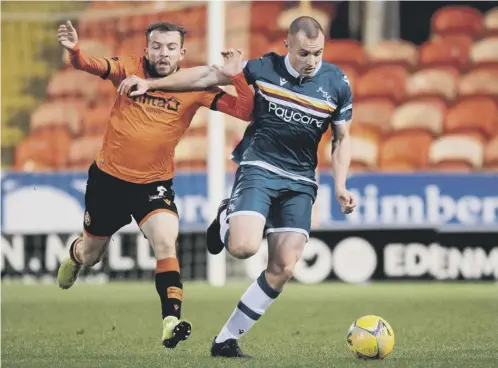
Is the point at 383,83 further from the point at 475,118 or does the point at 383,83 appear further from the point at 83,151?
the point at 83,151

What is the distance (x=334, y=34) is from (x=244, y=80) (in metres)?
9.82

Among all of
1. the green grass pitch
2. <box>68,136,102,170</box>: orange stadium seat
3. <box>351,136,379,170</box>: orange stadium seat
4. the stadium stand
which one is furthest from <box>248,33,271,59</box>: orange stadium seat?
the green grass pitch

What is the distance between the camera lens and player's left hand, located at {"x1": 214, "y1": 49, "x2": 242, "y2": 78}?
715 centimetres

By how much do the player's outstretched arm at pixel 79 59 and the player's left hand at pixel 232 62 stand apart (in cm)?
89

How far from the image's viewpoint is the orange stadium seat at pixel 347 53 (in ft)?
51.0

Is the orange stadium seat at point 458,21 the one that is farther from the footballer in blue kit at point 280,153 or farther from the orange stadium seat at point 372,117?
the footballer in blue kit at point 280,153

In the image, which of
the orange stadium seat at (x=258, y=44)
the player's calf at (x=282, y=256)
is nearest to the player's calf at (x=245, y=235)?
the player's calf at (x=282, y=256)

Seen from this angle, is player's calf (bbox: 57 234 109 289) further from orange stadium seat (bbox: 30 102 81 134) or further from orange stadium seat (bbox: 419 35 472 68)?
orange stadium seat (bbox: 419 35 472 68)

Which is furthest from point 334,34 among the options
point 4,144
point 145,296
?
point 145,296

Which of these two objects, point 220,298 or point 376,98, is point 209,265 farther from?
point 376,98

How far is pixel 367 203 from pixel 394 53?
9.92 ft

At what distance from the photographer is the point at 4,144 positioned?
1497cm

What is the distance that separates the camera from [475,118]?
1483 cm

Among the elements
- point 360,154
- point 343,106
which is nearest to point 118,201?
point 343,106
